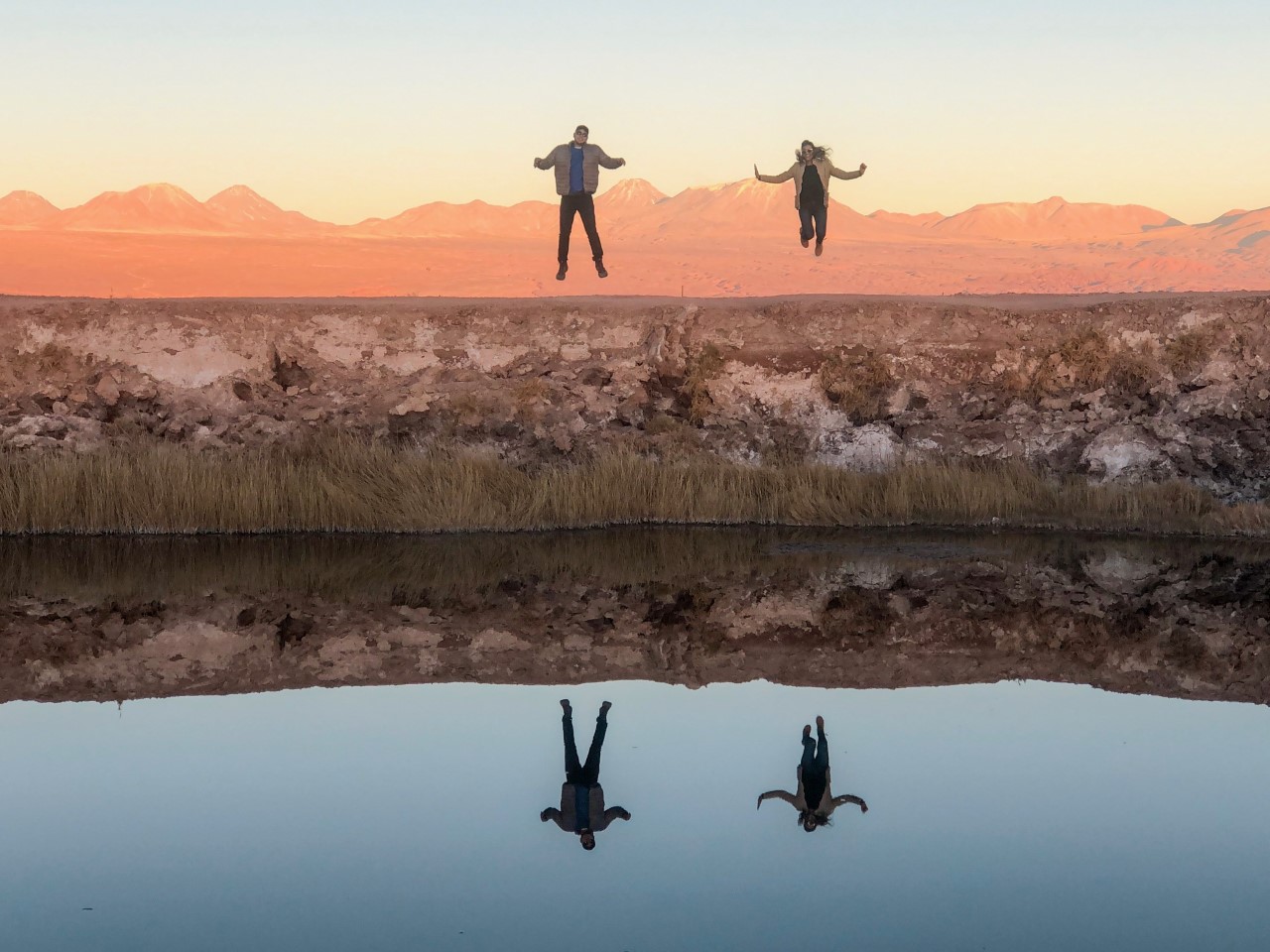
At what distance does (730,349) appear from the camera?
53.2 feet

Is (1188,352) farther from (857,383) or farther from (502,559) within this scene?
(502,559)

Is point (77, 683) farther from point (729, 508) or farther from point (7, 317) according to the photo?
point (7, 317)

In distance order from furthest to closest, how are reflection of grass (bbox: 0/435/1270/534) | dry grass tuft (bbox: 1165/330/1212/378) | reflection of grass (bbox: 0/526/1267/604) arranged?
dry grass tuft (bbox: 1165/330/1212/378) < reflection of grass (bbox: 0/435/1270/534) < reflection of grass (bbox: 0/526/1267/604)

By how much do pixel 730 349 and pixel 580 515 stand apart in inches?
123

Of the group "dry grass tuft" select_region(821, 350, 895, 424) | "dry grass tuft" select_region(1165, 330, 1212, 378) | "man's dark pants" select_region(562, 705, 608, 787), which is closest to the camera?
"man's dark pants" select_region(562, 705, 608, 787)

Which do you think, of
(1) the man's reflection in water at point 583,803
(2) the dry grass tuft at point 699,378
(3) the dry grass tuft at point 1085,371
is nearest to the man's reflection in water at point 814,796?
(1) the man's reflection in water at point 583,803

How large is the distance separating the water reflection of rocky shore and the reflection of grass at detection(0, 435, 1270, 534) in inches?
18.7

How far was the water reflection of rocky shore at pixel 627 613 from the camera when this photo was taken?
8266mm

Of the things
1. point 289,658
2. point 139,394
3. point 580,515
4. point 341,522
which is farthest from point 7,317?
point 289,658

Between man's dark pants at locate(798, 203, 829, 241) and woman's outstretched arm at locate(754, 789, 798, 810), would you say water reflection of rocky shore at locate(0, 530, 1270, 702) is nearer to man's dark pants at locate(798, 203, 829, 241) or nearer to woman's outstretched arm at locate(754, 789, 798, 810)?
woman's outstretched arm at locate(754, 789, 798, 810)

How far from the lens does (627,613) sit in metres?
9.73

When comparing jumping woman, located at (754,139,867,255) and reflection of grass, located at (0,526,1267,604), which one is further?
jumping woman, located at (754,139,867,255)

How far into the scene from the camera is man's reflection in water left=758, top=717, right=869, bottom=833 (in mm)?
5816

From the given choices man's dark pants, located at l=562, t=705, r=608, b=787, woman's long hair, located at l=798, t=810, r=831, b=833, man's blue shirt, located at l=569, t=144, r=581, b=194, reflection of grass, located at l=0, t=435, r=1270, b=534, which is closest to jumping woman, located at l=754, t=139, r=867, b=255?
man's blue shirt, located at l=569, t=144, r=581, b=194
